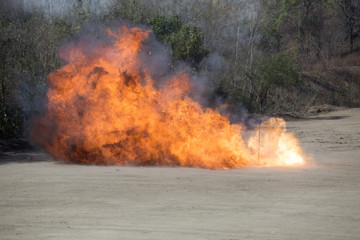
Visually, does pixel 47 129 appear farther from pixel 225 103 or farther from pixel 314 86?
pixel 314 86

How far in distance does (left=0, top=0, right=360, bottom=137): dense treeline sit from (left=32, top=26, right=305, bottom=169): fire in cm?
515

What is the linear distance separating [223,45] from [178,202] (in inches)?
1126

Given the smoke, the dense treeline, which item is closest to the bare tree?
the dense treeline

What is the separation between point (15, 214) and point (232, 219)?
335 cm

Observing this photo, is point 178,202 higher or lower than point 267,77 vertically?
lower

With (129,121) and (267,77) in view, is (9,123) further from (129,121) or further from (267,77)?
(267,77)

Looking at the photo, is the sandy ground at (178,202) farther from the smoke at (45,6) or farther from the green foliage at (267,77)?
the smoke at (45,6)

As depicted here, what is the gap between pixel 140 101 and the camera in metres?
13.1

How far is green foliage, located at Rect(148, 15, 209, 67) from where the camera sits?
2378cm

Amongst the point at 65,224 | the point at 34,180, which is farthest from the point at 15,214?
the point at 34,180

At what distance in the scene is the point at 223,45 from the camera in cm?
3597

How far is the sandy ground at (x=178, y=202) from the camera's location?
6.63 meters

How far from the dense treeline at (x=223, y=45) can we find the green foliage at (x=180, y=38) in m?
0.05

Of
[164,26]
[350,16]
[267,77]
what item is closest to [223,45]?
[267,77]
